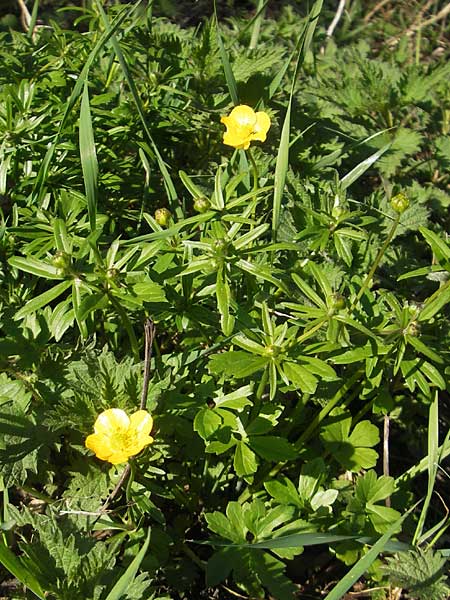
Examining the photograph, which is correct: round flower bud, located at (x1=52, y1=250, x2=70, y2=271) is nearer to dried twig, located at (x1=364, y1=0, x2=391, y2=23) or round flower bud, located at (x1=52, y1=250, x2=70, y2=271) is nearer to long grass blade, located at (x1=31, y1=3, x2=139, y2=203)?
long grass blade, located at (x1=31, y1=3, x2=139, y2=203)

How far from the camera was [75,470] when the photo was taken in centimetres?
179

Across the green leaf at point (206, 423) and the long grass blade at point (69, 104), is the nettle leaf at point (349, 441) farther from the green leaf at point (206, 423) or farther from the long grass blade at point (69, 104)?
the long grass blade at point (69, 104)

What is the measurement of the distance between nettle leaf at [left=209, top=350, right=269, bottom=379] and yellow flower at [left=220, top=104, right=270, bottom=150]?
0.53m

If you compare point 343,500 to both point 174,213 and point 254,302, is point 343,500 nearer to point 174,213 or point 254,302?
point 254,302

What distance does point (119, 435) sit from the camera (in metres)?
1.49

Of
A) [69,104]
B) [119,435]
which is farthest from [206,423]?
[69,104]

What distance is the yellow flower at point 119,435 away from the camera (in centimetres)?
146

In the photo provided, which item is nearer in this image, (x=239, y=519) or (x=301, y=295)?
(x=239, y=519)

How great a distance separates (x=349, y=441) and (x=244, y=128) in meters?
0.84

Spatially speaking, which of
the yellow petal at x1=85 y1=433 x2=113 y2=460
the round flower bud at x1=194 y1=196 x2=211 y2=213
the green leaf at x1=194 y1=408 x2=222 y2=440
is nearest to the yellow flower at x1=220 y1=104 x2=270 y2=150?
the round flower bud at x1=194 y1=196 x2=211 y2=213

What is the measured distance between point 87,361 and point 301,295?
0.58m

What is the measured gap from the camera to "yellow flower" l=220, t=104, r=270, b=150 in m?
1.79

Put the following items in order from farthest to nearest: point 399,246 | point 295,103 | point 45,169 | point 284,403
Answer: point 295,103 → point 399,246 → point 284,403 → point 45,169

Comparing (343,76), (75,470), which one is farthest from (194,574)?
(343,76)
